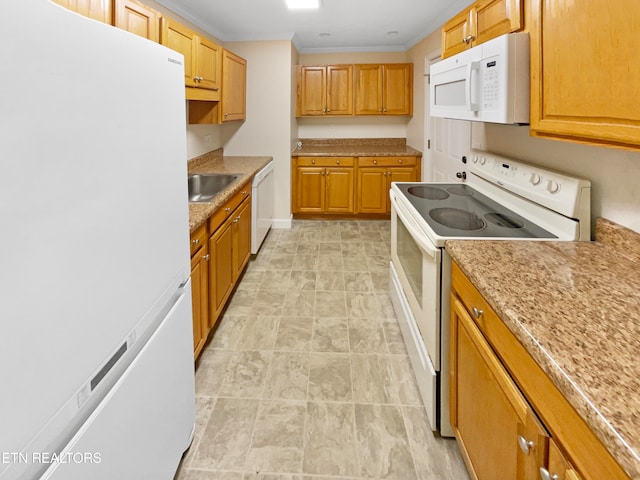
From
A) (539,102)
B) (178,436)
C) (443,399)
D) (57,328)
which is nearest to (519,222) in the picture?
(539,102)

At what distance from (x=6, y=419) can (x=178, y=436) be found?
90 cm

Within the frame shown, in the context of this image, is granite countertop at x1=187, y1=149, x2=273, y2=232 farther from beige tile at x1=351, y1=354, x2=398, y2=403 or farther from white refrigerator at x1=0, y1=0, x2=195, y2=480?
beige tile at x1=351, y1=354, x2=398, y2=403

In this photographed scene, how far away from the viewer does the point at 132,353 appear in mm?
1065

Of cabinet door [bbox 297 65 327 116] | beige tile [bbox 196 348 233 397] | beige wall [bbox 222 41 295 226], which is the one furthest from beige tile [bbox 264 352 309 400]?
cabinet door [bbox 297 65 327 116]

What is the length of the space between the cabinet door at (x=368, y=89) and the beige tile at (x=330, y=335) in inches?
143

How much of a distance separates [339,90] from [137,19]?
147 inches

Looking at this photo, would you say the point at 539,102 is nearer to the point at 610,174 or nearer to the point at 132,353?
the point at 610,174

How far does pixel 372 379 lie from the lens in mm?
2131

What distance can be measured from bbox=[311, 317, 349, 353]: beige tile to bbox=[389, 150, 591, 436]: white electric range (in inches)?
14.5

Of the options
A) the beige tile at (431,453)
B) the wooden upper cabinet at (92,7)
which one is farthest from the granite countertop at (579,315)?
the wooden upper cabinet at (92,7)

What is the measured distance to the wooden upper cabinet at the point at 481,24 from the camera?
1.72 m

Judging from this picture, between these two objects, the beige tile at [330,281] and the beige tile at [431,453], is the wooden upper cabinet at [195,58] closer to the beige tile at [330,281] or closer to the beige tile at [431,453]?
the beige tile at [330,281]

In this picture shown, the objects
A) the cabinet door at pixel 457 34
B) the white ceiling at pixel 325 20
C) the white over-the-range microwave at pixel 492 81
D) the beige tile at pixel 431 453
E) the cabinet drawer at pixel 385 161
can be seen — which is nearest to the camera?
the beige tile at pixel 431 453

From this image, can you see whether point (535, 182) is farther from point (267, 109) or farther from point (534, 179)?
point (267, 109)
